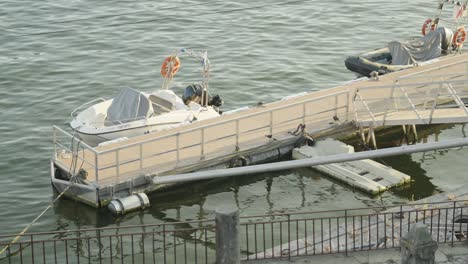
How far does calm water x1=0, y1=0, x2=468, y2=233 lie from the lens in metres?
25.3

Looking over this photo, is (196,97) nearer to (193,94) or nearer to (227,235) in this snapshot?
(193,94)

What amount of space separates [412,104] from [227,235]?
1239 centimetres

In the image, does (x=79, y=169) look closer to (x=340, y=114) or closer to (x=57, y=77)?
(x=340, y=114)

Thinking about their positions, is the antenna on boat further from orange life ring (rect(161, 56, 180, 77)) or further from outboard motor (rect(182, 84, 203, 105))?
outboard motor (rect(182, 84, 203, 105))

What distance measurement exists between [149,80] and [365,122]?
36.7ft

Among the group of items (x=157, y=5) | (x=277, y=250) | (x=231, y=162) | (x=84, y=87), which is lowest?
(x=277, y=250)

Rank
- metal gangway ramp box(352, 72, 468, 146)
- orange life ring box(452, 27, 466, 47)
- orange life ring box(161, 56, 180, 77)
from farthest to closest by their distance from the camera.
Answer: orange life ring box(452, 27, 466, 47) → orange life ring box(161, 56, 180, 77) → metal gangway ramp box(352, 72, 468, 146)

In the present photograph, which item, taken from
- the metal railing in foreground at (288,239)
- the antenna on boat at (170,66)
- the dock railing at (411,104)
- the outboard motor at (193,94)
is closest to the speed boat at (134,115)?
the outboard motor at (193,94)

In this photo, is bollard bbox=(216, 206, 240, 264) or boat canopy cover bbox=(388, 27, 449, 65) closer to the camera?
bollard bbox=(216, 206, 240, 264)

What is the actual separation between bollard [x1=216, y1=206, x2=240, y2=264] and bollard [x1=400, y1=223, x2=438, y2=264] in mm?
3037

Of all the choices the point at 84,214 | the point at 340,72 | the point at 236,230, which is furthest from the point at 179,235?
the point at 340,72

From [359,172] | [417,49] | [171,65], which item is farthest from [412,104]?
[171,65]

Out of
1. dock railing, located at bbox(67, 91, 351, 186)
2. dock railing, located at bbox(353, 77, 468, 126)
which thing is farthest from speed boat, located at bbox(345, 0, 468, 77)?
dock railing, located at bbox(67, 91, 351, 186)

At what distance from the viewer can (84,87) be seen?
3534cm
